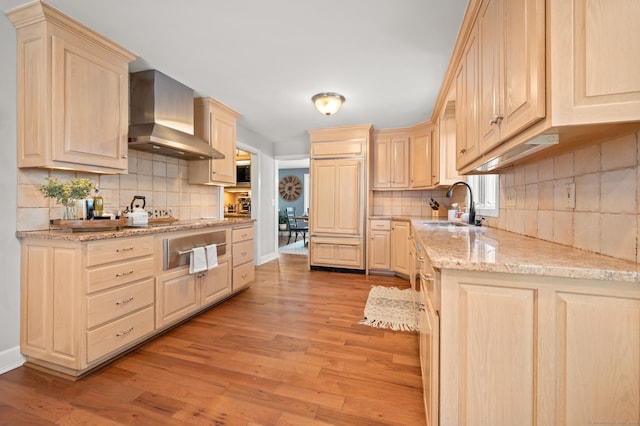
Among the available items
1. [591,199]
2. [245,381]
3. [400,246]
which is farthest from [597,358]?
[400,246]

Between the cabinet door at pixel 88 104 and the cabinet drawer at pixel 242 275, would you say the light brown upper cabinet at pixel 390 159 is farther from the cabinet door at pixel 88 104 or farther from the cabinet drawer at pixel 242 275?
the cabinet door at pixel 88 104

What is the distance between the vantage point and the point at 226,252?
3.02m

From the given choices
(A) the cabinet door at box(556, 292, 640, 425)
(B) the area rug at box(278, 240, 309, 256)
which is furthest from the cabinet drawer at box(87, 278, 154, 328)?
(B) the area rug at box(278, 240, 309, 256)

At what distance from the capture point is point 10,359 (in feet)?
5.92

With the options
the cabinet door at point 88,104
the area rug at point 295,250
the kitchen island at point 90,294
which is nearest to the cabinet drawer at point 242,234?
the kitchen island at point 90,294

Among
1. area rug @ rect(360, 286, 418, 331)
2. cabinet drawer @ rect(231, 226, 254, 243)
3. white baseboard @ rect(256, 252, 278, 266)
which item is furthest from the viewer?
white baseboard @ rect(256, 252, 278, 266)

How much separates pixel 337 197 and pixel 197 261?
2397 millimetres

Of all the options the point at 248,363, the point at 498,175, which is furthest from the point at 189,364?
the point at 498,175

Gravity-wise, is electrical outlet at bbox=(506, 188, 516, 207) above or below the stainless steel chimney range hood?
below

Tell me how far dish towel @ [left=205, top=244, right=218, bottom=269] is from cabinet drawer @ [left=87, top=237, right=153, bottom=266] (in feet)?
1.95

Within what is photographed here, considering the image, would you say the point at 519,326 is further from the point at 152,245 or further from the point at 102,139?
the point at 102,139

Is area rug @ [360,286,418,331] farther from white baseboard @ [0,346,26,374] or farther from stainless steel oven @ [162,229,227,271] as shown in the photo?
white baseboard @ [0,346,26,374]

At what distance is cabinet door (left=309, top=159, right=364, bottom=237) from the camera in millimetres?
4262

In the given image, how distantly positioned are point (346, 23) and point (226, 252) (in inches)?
94.6
